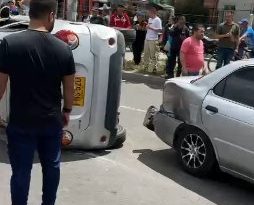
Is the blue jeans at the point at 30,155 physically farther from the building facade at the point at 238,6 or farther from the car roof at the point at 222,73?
the building facade at the point at 238,6

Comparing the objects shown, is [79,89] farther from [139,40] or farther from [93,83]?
[139,40]

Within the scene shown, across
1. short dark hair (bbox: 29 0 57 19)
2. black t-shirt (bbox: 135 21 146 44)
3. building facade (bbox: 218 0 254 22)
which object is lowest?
building facade (bbox: 218 0 254 22)

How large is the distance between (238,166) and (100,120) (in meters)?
1.63

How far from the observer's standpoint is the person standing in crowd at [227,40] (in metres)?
11.6

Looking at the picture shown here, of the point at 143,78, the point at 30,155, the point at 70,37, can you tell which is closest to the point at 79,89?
the point at 70,37

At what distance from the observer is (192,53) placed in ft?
29.1

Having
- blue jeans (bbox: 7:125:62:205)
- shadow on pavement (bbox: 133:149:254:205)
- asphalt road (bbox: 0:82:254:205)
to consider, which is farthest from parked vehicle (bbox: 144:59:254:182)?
blue jeans (bbox: 7:125:62:205)

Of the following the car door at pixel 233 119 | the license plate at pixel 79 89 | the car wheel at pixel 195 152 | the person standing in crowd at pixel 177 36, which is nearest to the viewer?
the car door at pixel 233 119

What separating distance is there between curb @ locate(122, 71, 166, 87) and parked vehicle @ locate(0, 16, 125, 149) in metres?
6.34

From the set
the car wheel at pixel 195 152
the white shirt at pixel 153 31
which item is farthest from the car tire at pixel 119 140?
the white shirt at pixel 153 31

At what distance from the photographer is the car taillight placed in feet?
19.1

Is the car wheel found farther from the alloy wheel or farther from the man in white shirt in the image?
the man in white shirt

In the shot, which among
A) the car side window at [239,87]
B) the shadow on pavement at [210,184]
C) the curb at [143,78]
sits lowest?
the curb at [143,78]

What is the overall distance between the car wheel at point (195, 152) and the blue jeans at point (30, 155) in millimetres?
2244
